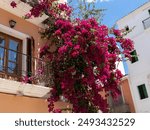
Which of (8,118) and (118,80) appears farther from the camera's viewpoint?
(118,80)

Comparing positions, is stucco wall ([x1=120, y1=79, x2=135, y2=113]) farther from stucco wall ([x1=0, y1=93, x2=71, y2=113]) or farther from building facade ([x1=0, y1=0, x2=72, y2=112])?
stucco wall ([x1=0, y1=93, x2=71, y2=113])

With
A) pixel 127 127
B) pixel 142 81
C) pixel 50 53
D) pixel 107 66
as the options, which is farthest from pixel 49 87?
pixel 142 81

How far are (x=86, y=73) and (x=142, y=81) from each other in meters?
16.5

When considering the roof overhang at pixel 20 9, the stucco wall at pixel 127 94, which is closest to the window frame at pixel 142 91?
the stucco wall at pixel 127 94

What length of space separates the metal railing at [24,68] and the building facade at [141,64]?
1558cm

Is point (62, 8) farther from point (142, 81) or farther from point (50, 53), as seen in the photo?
point (142, 81)

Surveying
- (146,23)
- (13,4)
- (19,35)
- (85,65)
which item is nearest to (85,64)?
(85,65)

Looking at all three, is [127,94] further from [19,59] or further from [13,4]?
[13,4]

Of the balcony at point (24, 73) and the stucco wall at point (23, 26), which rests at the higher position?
the stucco wall at point (23, 26)

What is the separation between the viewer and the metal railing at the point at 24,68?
8.81 metres

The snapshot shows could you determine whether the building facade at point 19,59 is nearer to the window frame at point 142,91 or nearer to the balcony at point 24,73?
the balcony at point 24,73

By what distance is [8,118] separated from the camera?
253 inches

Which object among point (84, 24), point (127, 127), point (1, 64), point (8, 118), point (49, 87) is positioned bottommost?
point (127, 127)

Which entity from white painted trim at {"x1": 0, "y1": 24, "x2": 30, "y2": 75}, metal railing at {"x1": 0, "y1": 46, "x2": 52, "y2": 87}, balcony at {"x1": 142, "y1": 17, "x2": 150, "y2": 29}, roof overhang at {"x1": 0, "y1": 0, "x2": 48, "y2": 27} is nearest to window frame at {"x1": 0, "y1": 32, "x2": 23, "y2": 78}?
metal railing at {"x1": 0, "y1": 46, "x2": 52, "y2": 87}
